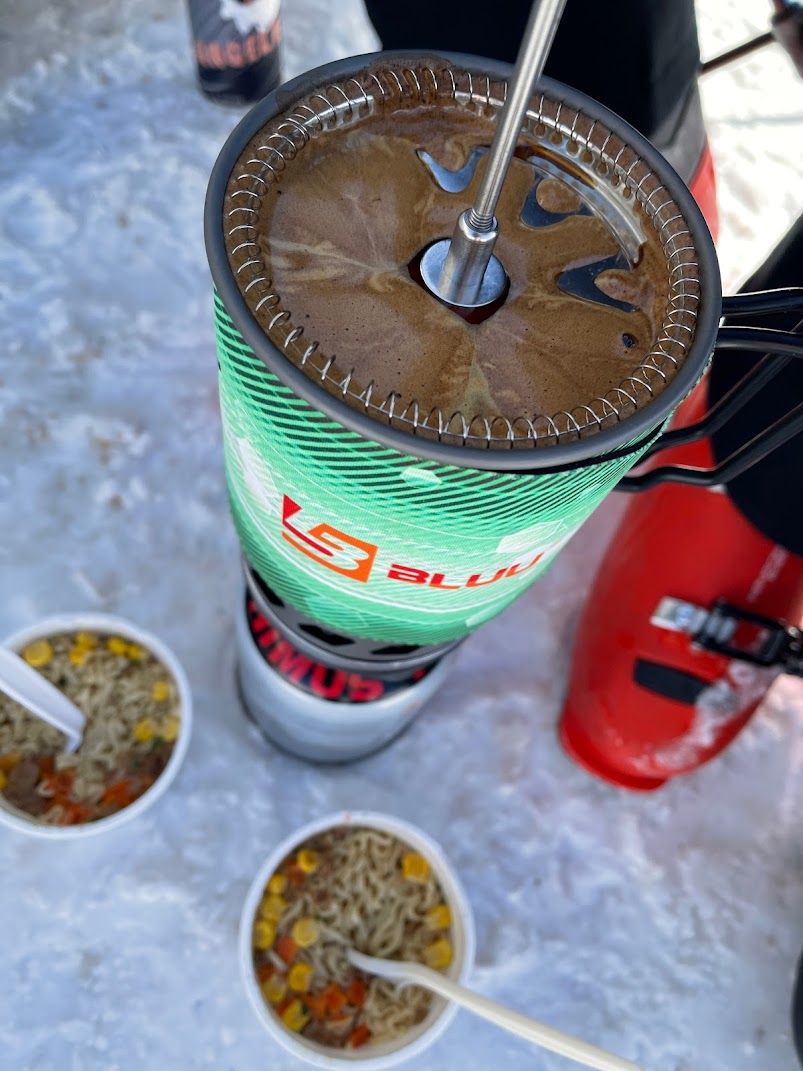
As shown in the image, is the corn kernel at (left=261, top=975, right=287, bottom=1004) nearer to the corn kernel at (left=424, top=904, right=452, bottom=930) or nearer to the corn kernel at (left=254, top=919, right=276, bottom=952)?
the corn kernel at (left=254, top=919, right=276, bottom=952)

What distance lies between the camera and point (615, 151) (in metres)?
0.51

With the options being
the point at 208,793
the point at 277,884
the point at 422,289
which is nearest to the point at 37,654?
the point at 208,793

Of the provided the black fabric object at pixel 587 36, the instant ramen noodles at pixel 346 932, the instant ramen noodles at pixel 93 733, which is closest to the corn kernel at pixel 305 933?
the instant ramen noodles at pixel 346 932

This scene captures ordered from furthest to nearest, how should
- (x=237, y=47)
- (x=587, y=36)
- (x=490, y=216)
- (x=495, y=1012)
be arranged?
(x=237, y=47)
(x=587, y=36)
(x=495, y=1012)
(x=490, y=216)

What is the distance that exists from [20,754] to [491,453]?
30.6 inches

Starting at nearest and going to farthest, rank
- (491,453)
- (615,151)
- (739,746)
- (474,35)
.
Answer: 1. (491,453)
2. (615,151)
3. (474,35)
4. (739,746)

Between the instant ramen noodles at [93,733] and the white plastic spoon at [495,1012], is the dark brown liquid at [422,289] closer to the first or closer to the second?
the white plastic spoon at [495,1012]

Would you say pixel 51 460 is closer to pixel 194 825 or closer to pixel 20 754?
pixel 20 754

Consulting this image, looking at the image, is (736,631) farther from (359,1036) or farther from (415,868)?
(359,1036)

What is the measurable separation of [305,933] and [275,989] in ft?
0.20

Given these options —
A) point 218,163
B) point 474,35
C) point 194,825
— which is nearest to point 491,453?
point 218,163

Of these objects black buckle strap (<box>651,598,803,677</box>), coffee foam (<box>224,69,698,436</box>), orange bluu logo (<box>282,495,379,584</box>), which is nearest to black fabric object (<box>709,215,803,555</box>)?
black buckle strap (<box>651,598,803,677</box>)

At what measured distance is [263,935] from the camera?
934 millimetres

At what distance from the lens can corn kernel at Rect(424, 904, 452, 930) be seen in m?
0.95
